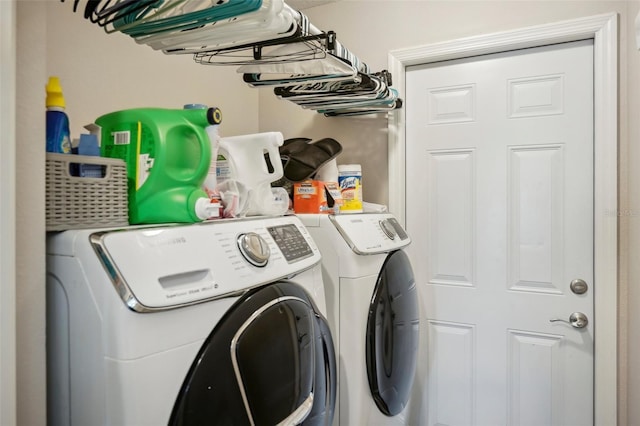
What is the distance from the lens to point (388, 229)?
1721 millimetres

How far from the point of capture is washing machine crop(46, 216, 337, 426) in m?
0.71

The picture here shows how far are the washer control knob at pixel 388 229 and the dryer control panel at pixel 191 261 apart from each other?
25.7 inches

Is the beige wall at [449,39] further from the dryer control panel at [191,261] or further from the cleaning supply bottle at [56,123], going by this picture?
the cleaning supply bottle at [56,123]

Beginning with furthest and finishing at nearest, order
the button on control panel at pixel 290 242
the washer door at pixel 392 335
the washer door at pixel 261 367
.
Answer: the washer door at pixel 392 335, the button on control panel at pixel 290 242, the washer door at pixel 261 367

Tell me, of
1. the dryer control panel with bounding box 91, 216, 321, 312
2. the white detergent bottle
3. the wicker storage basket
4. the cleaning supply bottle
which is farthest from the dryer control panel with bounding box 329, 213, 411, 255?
the cleaning supply bottle

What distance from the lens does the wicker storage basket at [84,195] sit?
812 millimetres

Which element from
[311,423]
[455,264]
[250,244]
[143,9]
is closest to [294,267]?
[250,244]

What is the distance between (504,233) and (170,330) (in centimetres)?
166

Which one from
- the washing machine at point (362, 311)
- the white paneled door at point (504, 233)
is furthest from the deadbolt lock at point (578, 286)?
the washing machine at point (362, 311)

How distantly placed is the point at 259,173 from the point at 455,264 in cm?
117

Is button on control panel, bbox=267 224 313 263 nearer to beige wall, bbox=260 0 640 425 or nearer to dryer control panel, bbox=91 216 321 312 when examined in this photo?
dryer control panel, bbox=91 216 321 312

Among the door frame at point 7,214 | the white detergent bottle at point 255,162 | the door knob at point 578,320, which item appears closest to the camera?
the door frame at point 7,214

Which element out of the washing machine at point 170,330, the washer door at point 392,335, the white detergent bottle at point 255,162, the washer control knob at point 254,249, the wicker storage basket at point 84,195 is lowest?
the washer door at point 392,335

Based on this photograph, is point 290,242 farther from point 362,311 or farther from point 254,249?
point 362,311
